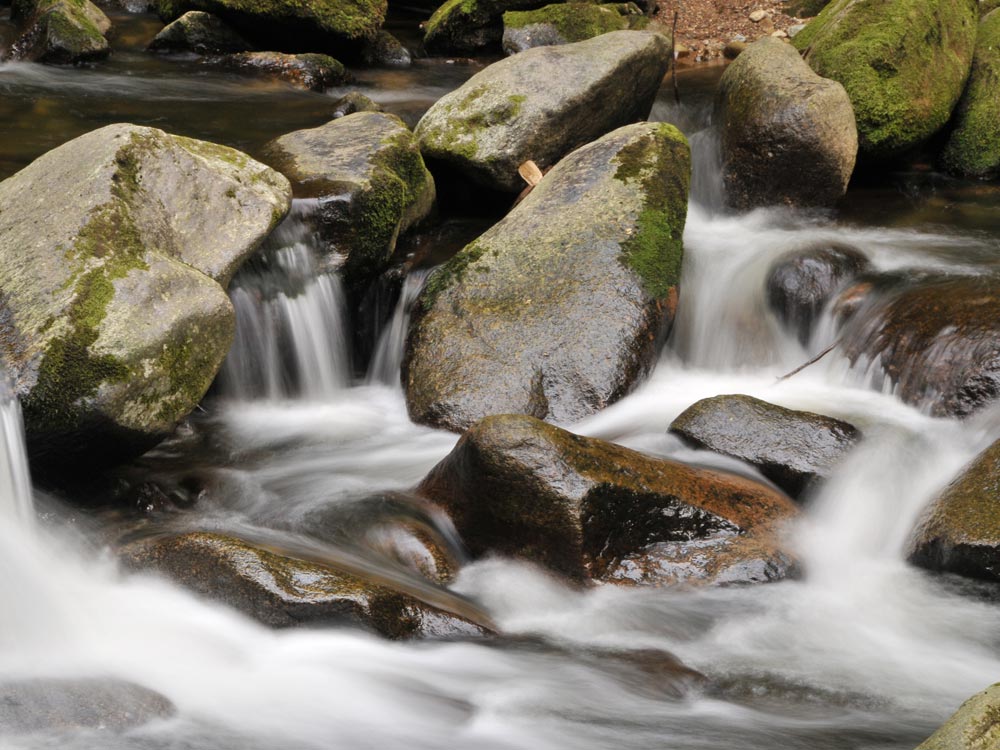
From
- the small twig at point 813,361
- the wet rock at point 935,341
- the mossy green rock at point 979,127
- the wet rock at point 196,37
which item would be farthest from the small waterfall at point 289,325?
the wet rock at point 196,37

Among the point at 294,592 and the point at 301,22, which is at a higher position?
the point at 301,22

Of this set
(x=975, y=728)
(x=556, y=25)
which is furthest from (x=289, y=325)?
(x=556, y=25)

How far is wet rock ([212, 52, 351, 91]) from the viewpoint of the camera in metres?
11.1

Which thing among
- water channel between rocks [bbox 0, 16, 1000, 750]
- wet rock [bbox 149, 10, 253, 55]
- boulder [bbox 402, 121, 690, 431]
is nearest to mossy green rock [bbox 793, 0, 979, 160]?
water channel between rocks [bbox 0, 16, 1000, 750]

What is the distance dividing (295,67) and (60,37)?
95.3 inches

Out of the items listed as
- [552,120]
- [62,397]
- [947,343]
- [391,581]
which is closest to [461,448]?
[391,581]

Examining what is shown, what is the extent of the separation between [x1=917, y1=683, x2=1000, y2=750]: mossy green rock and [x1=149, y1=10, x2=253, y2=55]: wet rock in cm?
1130

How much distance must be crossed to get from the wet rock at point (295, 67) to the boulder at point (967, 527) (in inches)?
321

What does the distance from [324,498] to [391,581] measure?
111 centimetres

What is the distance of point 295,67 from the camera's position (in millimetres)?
11273

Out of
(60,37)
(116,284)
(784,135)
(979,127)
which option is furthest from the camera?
(60,37)

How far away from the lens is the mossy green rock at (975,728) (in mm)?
2234

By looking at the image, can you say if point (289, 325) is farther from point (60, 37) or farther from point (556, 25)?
point (556, 25)

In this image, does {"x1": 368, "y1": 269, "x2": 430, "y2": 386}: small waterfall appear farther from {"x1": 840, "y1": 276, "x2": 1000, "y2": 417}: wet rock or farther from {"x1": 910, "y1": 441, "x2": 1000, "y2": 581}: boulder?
{"x1": 910, "y1": 441, "x2": 1000, "y2": 581}: boulder
